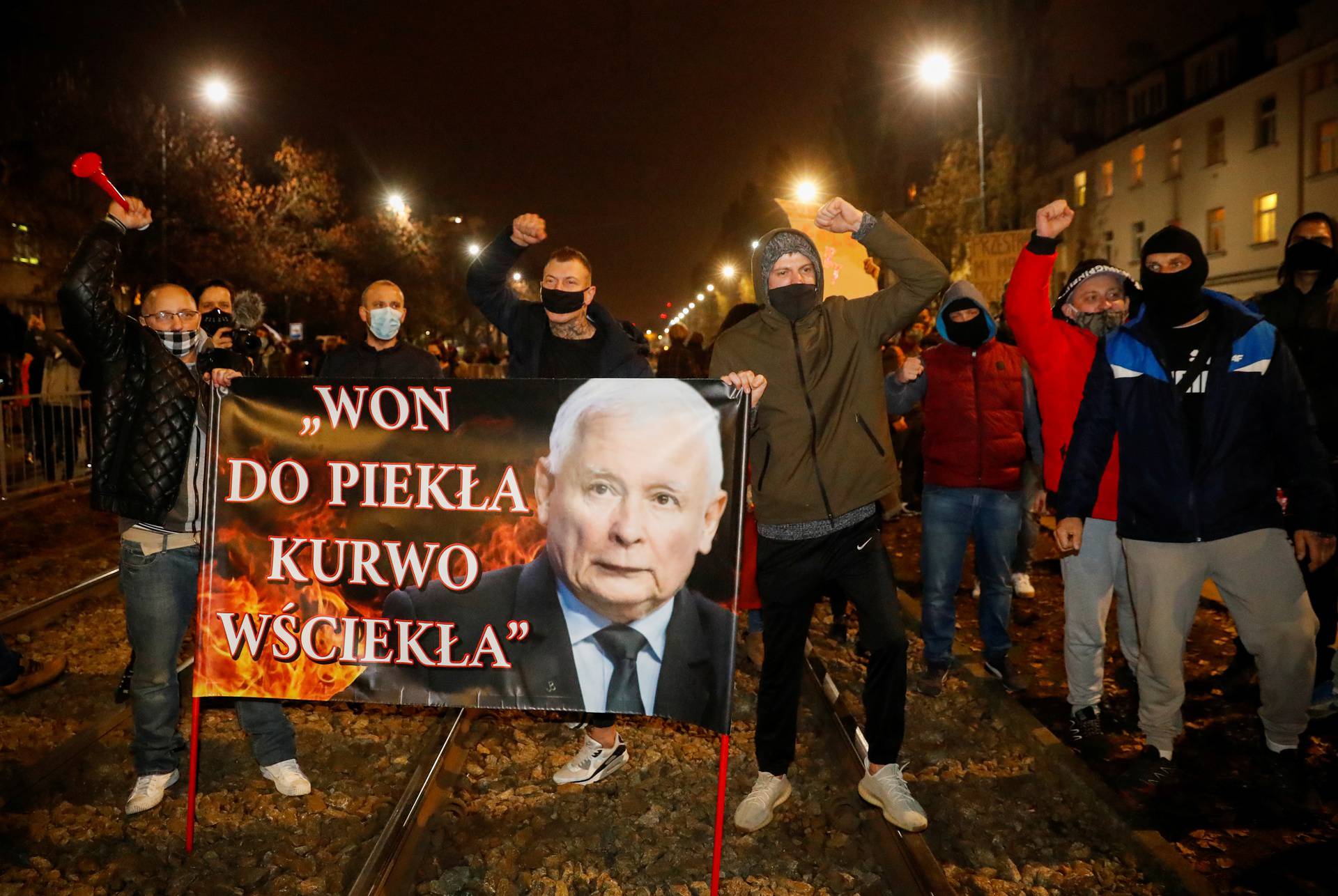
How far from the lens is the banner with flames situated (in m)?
3.57

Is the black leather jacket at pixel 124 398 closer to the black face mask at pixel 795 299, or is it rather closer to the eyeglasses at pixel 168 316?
the eyeglasses at pixel 168 316

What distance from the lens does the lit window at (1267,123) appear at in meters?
28.6

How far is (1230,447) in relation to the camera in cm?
408

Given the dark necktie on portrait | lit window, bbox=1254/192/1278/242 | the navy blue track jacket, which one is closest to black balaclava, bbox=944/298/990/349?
the navy blue track jacket

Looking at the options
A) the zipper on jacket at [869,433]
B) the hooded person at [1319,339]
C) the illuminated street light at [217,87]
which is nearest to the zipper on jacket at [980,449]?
the hooded person at [1319,339]

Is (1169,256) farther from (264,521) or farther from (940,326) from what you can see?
(264,521)

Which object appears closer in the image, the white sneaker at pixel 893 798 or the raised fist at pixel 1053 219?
the white sneaker at pixel 893 798

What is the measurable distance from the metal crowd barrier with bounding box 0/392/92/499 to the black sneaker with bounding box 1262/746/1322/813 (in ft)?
43.2

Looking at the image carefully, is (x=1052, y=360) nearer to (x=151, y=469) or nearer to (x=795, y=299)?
(x=795, y=299)

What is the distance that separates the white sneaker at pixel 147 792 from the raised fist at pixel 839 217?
3.65 m

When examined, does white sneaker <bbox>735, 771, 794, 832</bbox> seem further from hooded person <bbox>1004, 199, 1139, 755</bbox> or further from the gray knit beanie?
the gray knit beanie

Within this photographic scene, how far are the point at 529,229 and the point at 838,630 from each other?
3.66 metres

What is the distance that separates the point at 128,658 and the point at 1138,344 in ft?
20.5

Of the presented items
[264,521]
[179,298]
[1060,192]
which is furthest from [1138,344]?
[1060,192]
